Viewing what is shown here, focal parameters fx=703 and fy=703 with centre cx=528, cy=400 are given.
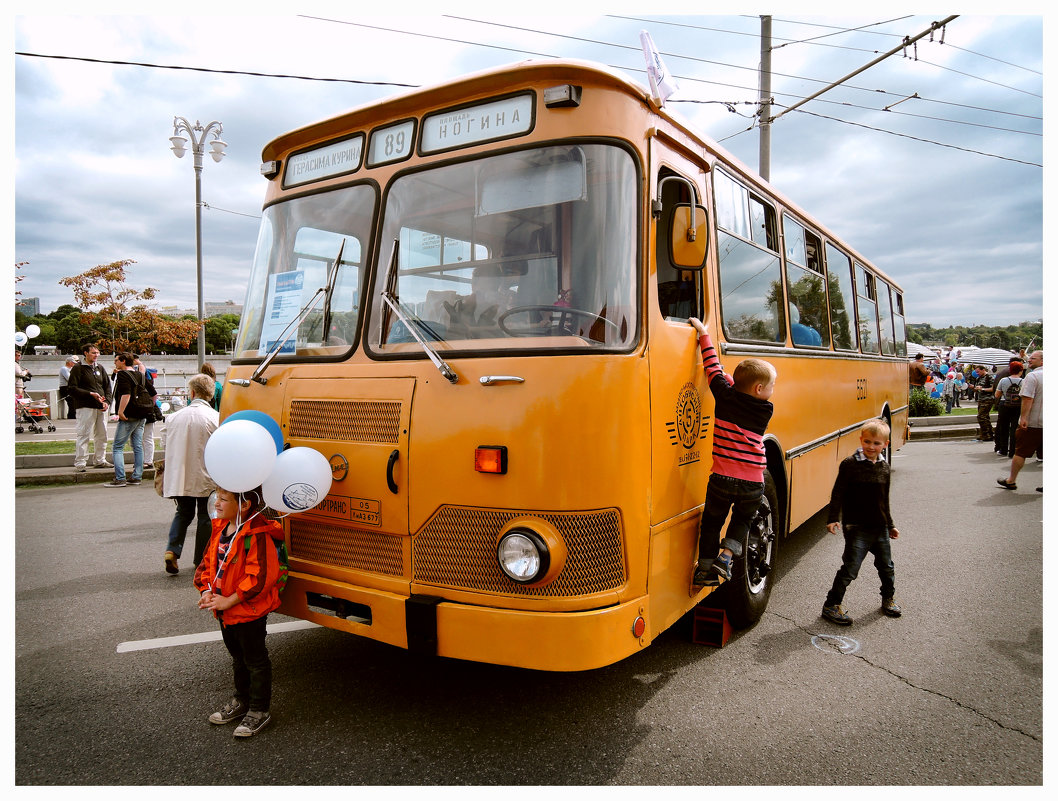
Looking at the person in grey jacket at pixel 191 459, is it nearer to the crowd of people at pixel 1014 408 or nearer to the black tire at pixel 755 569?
the black tire at pixel 755 569

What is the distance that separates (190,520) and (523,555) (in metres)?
4.06

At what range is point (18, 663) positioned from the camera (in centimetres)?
423

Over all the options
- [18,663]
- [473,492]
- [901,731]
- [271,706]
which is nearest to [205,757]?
[271,706]

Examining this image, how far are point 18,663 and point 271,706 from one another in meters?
1.84

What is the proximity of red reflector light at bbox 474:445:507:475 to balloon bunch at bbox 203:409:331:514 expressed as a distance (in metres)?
0.81

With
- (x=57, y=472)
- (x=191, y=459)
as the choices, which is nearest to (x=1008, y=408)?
(x=191, y=459)

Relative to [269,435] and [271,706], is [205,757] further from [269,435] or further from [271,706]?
[269,435]

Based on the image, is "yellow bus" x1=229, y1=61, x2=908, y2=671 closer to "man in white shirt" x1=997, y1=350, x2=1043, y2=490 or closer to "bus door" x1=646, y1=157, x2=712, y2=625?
"bus door" x1=646, y1=157, x2=712, y2=625

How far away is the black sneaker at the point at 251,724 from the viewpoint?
327cm

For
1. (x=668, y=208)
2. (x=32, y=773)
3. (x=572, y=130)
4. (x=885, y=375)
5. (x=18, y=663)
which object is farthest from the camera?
(x=885, y=375)

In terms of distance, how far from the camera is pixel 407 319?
348 cm

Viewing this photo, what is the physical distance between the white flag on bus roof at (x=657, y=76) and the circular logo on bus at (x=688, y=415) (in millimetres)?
1458

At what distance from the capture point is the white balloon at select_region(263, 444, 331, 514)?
3.34 meters

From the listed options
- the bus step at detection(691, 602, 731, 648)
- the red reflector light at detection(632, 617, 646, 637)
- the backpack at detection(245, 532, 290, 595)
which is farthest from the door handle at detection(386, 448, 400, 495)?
the bus step at detection(691, 602, 731, 648)
